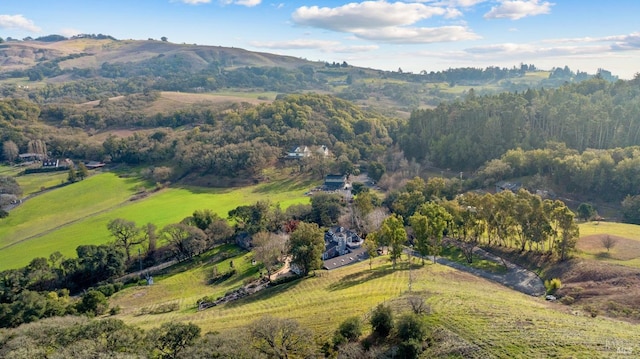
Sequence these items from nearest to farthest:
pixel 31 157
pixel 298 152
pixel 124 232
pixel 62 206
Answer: pixel 124 232
pixel 62 206
pixel 31 157
pixel 298 152

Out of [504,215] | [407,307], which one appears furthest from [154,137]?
[407,307]

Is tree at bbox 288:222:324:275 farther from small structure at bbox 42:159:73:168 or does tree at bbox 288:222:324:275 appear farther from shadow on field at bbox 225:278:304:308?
small structure at bbox 42:159:73:168

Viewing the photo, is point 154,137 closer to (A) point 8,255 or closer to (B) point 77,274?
(A) point 8,255

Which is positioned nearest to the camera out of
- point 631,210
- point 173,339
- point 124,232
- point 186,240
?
point 173,339

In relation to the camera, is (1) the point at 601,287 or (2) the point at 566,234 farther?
(2) the point at 566,234

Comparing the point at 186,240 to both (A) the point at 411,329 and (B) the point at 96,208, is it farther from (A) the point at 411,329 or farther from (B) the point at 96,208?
(A) the point at 411,329

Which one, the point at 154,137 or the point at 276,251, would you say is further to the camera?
the point at 154,137

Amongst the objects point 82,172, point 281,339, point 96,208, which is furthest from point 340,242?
point 82,172
